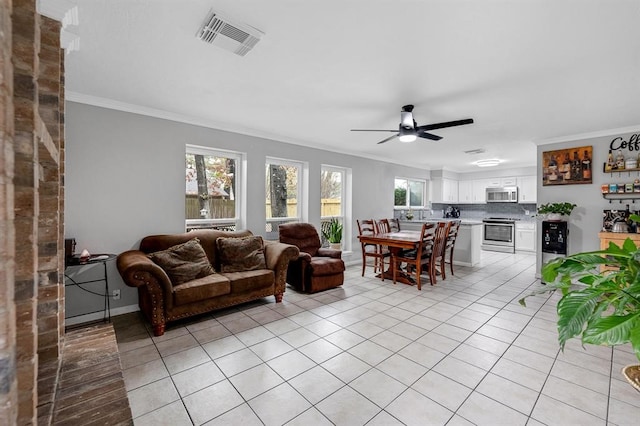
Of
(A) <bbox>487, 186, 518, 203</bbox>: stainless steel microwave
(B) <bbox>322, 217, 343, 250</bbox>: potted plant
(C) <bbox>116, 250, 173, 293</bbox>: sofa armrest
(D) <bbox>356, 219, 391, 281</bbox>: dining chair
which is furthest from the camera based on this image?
(A) <bbox>487, 186, 518, 203</bbox>: stainless steel microwave

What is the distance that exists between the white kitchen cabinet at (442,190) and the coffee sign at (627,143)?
160 inches

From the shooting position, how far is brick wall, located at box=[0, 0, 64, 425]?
1.93 ft

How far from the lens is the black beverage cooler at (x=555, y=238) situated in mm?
4598

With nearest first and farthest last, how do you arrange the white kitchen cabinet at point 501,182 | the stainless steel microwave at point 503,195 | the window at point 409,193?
the window at point 409,193, the stainless steel microwave at point 503,195, the white kitchen cabinet at point 501,182

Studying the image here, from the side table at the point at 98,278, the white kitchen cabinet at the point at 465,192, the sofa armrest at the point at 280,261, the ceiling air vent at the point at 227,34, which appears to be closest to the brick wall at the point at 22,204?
the ceiling air vent at the point at 227,34

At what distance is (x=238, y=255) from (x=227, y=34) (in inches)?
98.4

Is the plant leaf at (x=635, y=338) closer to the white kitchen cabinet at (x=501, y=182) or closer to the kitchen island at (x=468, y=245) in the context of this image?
the kitchen island at (x=468, y=245)

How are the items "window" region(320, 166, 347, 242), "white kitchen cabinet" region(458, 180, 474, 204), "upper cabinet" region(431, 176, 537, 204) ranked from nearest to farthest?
"window" region(320, 166, 347, 242) → "upper cabinet" region(431, 176, 537, 204) → "white kitchen cabinet" region(458, 180, 474, 204)

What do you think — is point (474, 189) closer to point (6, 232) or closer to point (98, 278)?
point (98, 278)

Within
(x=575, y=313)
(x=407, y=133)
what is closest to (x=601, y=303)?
(x=575, y=313)

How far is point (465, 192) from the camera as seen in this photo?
8.93m

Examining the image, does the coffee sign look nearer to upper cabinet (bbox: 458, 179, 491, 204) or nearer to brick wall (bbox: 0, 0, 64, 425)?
upper cabinet (bbox: 458, 179, 491, 204)

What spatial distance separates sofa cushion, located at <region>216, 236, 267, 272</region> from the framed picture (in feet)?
16.3

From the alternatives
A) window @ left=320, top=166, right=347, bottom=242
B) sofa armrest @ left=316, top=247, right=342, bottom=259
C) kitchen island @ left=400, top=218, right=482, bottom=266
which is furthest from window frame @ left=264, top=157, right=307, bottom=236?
kitchen island @ left=400, top=218, right=482, bottom=266
